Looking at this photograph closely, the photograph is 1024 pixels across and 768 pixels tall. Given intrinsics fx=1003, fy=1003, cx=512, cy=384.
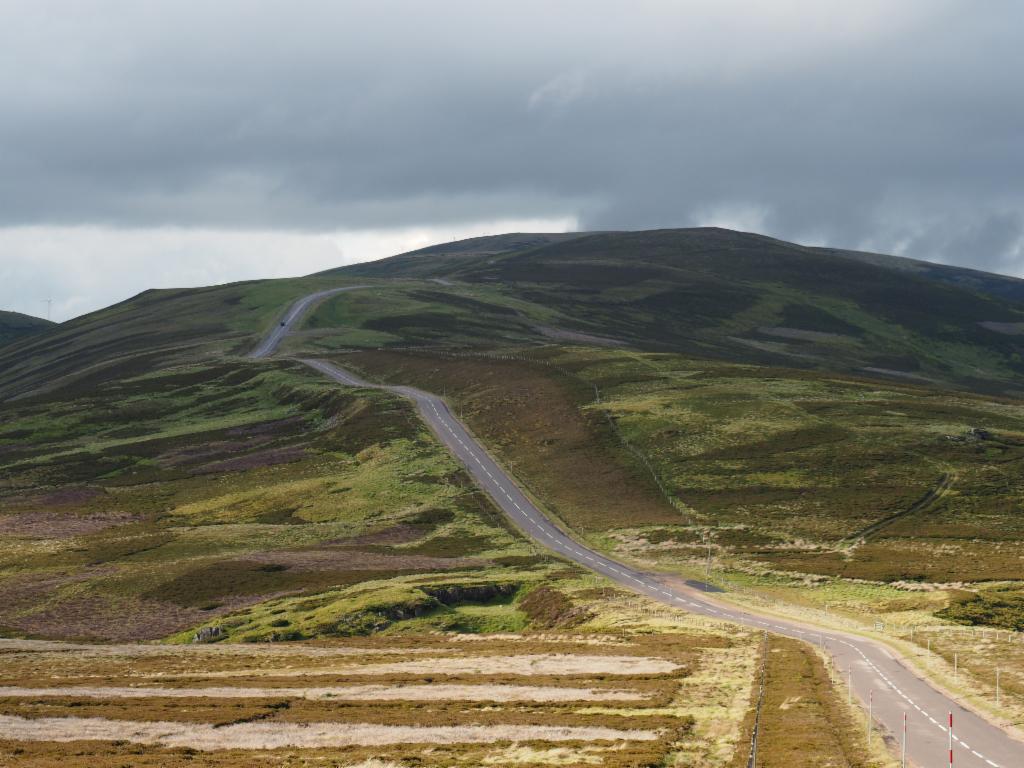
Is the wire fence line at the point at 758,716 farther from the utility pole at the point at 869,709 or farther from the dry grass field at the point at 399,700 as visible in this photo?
the utility pole at the point at 869,709


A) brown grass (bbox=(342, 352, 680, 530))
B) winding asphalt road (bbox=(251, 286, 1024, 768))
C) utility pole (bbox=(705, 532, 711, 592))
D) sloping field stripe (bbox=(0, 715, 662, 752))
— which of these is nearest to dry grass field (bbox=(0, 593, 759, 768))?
sloping field stripe (bbox=(0, 715, 662, 752))

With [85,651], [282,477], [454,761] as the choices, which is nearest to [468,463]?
[282,477]

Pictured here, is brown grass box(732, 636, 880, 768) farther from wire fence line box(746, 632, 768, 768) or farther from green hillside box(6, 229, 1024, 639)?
green hillside box(6, 229, 1024, 639)

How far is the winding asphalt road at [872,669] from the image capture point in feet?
128

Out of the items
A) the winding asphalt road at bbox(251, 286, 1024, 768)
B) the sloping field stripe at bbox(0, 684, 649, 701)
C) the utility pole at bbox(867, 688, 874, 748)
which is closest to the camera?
the winding asphalt road at bbox(251, 286, 1024, 768)

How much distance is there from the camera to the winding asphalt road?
39125 mm

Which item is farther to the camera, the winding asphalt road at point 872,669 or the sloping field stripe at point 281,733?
the sloping field stripe at point 281,733

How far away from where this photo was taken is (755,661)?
194 ft

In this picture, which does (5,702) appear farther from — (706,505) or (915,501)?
(915,501)

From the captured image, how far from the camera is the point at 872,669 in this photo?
56.0 metres

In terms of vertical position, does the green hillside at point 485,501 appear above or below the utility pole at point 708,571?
above

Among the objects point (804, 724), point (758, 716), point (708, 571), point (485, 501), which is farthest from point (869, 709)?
point (485, 501)

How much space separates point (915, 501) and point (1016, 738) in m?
75.4

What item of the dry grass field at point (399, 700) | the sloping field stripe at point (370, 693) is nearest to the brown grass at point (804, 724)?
the dry grass field at point (399, 700)
